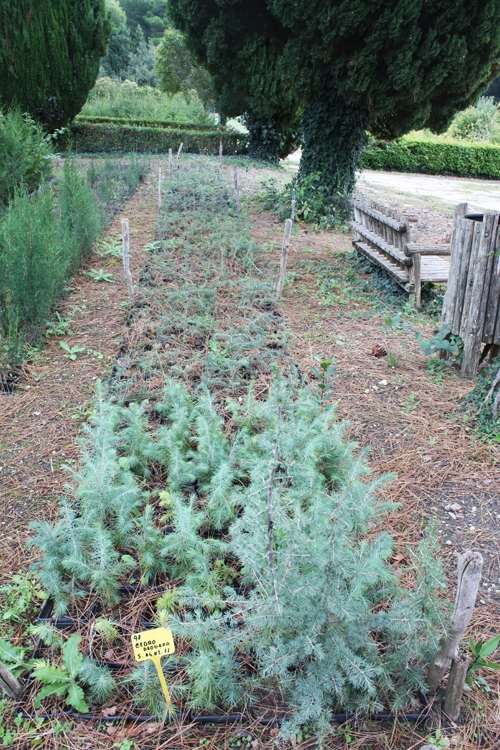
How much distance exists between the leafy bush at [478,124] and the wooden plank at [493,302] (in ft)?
96.1

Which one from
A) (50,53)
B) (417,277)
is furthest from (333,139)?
(50,53)

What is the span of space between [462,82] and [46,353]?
301 inches

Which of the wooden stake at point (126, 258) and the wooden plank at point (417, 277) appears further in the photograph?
the wooden plank at point (417, 277)

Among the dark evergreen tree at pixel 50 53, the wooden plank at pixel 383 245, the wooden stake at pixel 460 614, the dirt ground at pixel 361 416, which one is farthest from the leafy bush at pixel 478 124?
the wooden stake at pixel 460 614

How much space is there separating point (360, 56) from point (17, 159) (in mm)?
5319

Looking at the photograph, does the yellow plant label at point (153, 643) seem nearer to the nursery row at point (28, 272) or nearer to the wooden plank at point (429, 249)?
the nursery row at point (28, 272)

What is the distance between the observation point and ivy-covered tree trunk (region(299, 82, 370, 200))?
9188 mm

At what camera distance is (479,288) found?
12.7ft

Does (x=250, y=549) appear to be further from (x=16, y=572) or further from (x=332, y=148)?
(x=332, y=148)

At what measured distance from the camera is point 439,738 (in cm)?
171

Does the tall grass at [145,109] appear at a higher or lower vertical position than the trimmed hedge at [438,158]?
higher

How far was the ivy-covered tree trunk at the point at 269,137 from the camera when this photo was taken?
1714cm

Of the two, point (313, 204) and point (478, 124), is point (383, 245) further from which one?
point (478, 124)

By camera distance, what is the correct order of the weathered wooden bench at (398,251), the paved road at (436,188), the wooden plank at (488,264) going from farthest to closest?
the paved road at (436,188) → the weathered wooden bench at (398,251) → the wooden plank at (488,264)
